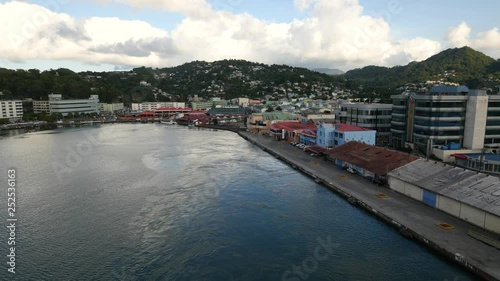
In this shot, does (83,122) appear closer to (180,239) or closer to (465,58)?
(180,239)

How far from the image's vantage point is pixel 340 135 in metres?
26.2

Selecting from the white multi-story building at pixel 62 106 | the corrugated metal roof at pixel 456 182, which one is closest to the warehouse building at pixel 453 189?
the corrugated metal roof at pixel 456 182

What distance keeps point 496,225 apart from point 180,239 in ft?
36.9

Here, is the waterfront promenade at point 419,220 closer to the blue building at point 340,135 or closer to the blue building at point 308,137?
the blue building at point 340,135

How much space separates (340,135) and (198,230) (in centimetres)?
1647

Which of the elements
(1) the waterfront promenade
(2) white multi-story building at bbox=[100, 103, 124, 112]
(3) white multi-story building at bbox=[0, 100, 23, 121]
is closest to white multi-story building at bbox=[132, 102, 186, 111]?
(2) white multi-story building at bbox=[100, 103, 124, 112]

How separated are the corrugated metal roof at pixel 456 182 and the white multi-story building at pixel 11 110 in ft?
229

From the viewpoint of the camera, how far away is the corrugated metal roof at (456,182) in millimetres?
12047

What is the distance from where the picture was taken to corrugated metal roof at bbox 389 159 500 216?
12047 mm

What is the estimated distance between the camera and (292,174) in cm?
2217

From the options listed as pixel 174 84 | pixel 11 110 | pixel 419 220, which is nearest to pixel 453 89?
pixel 419 220

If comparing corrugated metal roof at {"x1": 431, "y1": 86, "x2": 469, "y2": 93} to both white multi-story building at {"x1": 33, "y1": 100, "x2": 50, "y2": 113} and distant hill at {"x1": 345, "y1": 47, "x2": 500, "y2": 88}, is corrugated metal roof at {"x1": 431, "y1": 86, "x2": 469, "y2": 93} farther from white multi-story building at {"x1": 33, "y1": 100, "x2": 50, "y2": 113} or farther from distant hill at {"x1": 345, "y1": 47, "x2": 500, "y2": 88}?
white multi-story building at {"x1": 33, "y1": 100, "x2": 50, "y2": 113}

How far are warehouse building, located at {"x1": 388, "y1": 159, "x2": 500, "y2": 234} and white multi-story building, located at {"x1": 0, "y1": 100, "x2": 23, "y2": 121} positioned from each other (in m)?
69.7

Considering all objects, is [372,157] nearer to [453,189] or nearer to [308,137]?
[453,189]
